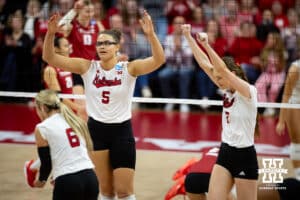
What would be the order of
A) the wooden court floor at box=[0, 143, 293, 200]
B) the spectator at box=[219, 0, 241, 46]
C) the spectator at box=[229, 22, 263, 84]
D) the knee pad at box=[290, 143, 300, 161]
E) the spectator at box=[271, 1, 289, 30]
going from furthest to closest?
the spectator at box=[271, 1, 289, 30] < the spectator at box=[219, 0, 241, 46] < the spectator at box=[229, 22, 263, 84] < the knee pad at box=[290, 143, 300, 161] < the wooden court floor at box=[0, 143, 293, 200]

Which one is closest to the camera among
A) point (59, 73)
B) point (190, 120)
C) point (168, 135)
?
point (59, 73)

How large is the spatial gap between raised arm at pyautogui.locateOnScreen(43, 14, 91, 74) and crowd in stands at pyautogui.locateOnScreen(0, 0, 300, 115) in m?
5.90

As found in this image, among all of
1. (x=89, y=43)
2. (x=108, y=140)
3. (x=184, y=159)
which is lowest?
(x=184, y=159)

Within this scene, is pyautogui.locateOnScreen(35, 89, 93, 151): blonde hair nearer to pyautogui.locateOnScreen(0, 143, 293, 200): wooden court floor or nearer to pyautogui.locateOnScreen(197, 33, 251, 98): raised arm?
pyautogui.locateOnScreen(197, 33, 251, 98): raised arm

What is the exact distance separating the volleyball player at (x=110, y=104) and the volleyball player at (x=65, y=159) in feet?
3.45

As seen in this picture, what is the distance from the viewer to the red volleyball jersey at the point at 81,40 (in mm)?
10023

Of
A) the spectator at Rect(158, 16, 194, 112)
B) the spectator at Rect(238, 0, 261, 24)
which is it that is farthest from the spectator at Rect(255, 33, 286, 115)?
the spectator at Rect(158, 16, 194, 112)

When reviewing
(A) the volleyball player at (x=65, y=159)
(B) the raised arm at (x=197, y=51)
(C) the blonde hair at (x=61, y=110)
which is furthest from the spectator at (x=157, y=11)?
(A) the volleyball player at (x=65, y=159)

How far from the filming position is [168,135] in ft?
37.0

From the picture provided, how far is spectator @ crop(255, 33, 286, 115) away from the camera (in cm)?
1227

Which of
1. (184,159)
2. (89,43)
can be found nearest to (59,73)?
(89,43)

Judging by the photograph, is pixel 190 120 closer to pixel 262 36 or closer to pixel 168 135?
pixel 168 135

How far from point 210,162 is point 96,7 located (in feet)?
24.0

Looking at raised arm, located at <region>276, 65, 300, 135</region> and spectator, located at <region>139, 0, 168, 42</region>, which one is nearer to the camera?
raised arm, located at <region>276, 65, 300, 135</region>
